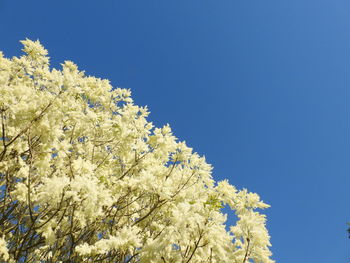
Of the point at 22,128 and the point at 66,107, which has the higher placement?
the point at 66,107

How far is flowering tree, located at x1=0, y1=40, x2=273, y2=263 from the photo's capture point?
494cm

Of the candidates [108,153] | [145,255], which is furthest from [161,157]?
[145,255]

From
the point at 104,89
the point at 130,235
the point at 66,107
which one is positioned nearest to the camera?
the point at 130,235

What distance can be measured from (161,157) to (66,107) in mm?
3233

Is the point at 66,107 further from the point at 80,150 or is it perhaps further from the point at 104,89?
the point at 104,89

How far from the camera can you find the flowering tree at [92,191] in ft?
16.2

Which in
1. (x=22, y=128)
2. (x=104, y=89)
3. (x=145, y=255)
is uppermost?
(x=104, y=89)

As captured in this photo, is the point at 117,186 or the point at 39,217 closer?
the point at 39,217

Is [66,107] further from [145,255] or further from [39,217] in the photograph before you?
[145,255]

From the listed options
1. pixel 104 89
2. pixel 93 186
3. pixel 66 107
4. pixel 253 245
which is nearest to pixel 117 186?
pixel 93 186

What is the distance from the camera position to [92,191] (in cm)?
452

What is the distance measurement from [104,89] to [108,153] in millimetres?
3344

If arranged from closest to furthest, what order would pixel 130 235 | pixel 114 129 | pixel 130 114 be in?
pixel 130 235
pixel 114 129
pixel 130 114

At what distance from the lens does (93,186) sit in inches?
179
